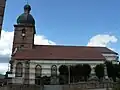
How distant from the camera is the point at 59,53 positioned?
216ft

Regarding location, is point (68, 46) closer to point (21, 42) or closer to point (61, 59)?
point (61, 59)

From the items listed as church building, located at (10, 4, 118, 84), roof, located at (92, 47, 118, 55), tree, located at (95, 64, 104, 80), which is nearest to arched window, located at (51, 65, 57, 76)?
church building, located at (10, 4, 118, 84)

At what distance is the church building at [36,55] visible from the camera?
61.6m

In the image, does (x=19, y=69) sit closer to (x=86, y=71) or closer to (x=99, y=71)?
(x=86, y=71)

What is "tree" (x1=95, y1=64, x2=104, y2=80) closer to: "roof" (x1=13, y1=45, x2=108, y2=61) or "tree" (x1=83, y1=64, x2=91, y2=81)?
"tree" (x1=83, y1=64, x2=91, y2=81)

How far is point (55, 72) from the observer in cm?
6216

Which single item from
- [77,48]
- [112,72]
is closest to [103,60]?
[112,72]

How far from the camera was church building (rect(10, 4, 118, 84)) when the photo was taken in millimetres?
61594

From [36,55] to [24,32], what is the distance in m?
8.37

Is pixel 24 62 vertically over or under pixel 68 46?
under

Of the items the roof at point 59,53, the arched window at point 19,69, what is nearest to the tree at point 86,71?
the roof at point 59,53

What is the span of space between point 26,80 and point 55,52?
482 inches

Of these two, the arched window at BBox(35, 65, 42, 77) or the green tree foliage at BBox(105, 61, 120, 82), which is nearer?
the green tree foliage at BBox(105, 61, 120, 82)

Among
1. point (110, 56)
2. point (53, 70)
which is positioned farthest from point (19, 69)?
point (110, 56)
